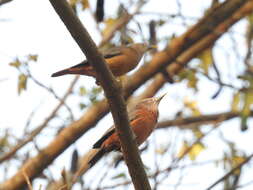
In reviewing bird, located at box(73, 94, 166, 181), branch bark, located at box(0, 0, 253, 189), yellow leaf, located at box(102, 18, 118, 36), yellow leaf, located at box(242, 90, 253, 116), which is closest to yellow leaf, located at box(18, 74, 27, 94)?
branch bark, located at box(0, 0, 253, 189)

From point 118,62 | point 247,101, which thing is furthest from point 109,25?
point 247,101

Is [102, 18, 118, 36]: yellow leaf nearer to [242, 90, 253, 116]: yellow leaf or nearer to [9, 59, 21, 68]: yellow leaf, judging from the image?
[9, 59, 21, 68]: yellow leaf

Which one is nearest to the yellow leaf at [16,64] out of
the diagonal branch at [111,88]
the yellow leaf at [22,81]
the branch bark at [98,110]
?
the yellow leaf at [22,81]

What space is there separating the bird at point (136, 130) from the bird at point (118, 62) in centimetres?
34

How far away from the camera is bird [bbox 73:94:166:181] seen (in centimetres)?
389

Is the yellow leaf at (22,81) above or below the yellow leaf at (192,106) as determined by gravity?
above

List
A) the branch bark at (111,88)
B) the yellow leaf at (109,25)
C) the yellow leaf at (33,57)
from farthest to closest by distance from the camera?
1. the yellow leaf at (109,25)
2. the yellow leaf at (33,57)
3. the branch bark at (111,88)

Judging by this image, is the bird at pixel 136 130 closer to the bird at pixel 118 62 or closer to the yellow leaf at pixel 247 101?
the bird at pixel 118 62

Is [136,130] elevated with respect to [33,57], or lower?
lower

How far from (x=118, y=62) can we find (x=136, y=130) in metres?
0.69

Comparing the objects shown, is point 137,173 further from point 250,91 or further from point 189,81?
point 189,81

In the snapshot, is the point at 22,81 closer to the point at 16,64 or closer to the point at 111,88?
the point at 16,64

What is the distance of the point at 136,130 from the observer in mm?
4008

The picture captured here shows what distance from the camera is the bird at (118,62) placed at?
163 inches
